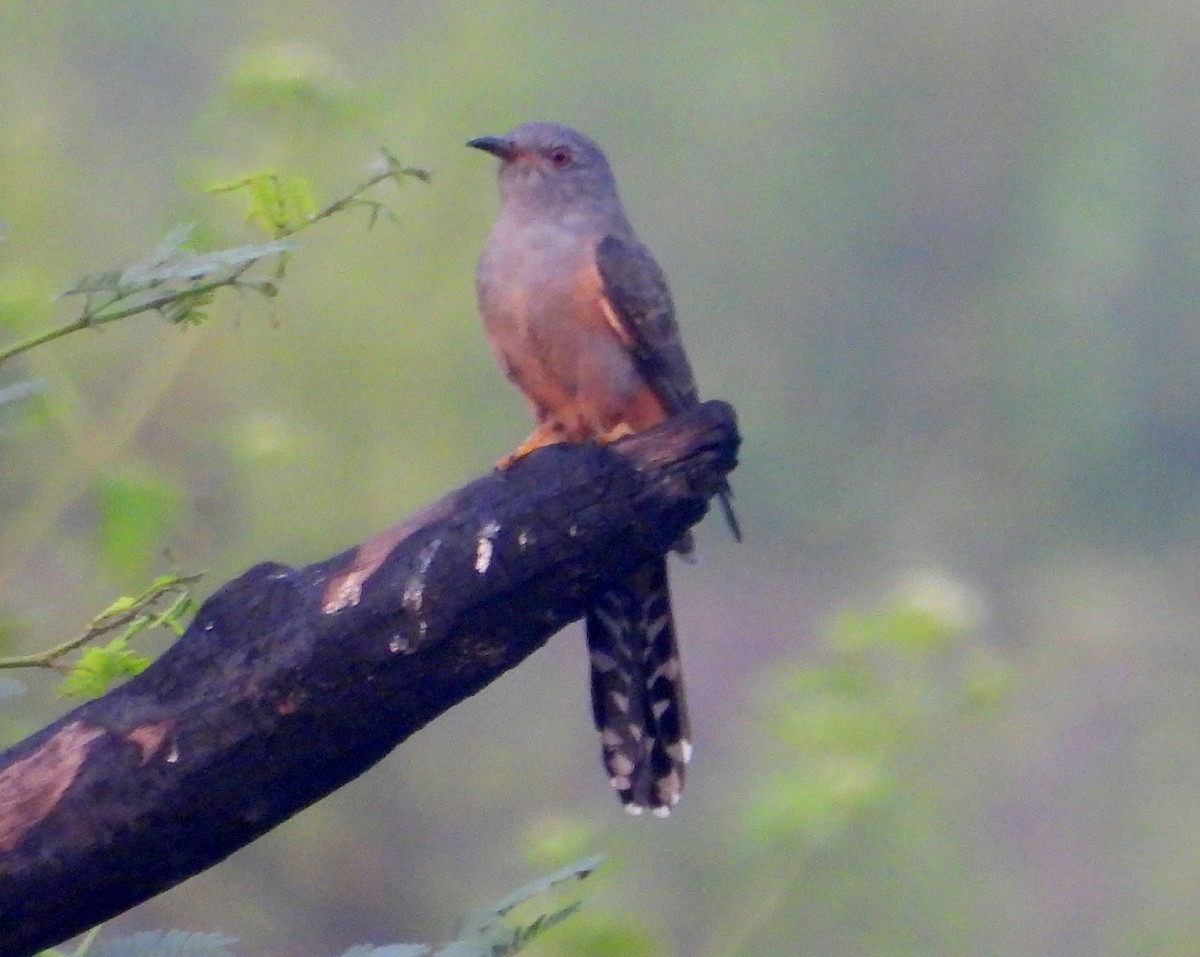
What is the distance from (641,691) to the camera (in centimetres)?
218

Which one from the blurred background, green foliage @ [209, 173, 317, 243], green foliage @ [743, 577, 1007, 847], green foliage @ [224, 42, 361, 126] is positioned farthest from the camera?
the blurred background

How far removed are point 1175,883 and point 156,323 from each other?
93.7 inches

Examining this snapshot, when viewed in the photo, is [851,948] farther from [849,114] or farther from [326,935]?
[849,114]

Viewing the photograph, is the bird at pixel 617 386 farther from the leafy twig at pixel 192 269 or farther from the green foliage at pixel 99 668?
the green foliage at pixel 99 668

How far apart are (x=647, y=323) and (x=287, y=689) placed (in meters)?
0.88

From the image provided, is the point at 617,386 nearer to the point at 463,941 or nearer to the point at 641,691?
the point at 641,691

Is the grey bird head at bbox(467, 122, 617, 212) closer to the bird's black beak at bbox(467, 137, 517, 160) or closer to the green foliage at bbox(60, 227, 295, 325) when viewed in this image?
the bird's black beak at bbox(467, 137, 517, 160)

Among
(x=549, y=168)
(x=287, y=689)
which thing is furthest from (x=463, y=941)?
(x=549, y=168)

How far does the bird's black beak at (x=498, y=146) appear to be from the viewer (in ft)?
7.85

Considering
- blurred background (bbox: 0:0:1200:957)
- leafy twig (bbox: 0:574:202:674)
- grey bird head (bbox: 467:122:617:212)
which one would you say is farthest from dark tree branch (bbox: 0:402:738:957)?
blurred background (bbox: 0:0:1200:957)

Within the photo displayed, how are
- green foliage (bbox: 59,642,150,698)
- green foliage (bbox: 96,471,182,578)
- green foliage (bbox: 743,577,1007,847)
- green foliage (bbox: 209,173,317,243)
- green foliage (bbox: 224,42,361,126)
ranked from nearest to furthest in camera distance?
green foliage (bbox: 59,642,150,698) < green foliage (bbox: 209,173,317,243) < green foliage (bbox: 96,471,182,578) < green foliage (bbox: 224,42,361,126) < green foliage (bbox: 743,577,1007,847)

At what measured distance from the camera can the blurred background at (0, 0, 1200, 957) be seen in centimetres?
307

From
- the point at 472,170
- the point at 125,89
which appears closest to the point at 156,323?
the point at 125,89

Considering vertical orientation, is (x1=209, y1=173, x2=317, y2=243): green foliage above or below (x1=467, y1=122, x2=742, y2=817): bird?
above
